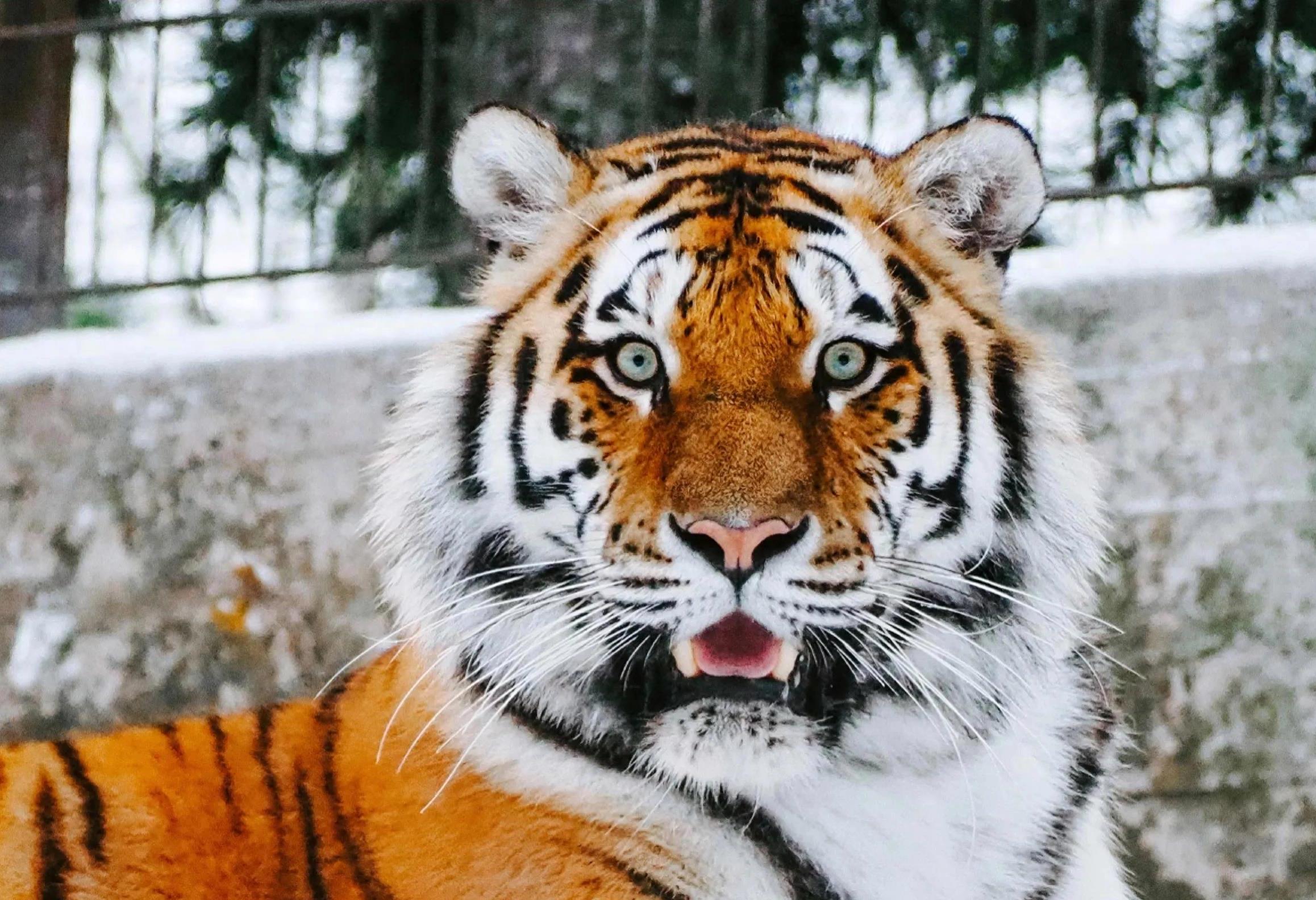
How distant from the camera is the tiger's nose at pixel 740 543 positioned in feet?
4.47

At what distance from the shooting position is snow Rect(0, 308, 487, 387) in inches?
116

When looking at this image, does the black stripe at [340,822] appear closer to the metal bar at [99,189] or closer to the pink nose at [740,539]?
the pink nose at [740,539]

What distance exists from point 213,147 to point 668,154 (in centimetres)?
271

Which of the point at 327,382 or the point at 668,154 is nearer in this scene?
the point at 668,154

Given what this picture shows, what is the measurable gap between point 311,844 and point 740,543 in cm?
60

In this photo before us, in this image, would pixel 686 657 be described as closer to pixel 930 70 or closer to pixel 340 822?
pixel 340 822

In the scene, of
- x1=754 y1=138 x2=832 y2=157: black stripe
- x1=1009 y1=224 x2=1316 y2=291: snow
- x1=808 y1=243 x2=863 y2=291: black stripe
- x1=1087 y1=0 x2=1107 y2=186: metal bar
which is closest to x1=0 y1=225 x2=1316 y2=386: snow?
x1=1009 y1=224 x2=1316 y2=291: snow

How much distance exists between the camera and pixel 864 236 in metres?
1.68

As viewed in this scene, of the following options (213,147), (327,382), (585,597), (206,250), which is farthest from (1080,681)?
(213,147)

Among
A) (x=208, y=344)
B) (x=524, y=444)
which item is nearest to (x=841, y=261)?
(x=524, y=444)

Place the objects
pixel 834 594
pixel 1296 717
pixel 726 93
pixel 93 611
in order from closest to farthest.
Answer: pixel 834 594, pixel 1296 717, pixel 93 611, pixel 726 93

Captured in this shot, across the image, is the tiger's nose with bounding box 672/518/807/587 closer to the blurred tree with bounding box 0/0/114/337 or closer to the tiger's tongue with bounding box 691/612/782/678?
the tiger's tongue with bounding box 691/612/782/678

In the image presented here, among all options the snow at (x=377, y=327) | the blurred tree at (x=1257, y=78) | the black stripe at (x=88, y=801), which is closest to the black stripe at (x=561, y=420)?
the black stripe at (x=88, y=801)

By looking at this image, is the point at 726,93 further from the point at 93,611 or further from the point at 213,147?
the point at 93,611
